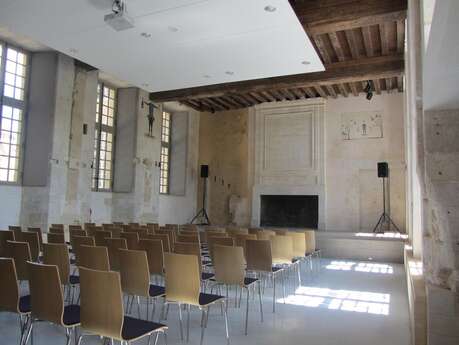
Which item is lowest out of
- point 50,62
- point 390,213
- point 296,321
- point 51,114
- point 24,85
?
point 296,321

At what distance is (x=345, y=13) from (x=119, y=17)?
13.2 ft

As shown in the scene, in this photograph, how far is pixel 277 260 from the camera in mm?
5668

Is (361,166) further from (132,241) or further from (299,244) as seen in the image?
(132,241)

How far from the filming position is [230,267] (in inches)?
165

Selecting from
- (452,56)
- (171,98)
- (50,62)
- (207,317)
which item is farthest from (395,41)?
(50,62)

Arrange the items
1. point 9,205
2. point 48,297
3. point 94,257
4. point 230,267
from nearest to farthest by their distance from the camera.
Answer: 1. point 48,297
2. point 94,257
3. point 230,267
4. point 9,205

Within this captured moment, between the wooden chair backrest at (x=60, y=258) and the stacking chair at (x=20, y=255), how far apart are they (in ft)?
1.15

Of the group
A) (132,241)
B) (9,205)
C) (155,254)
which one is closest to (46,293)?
(155,254)

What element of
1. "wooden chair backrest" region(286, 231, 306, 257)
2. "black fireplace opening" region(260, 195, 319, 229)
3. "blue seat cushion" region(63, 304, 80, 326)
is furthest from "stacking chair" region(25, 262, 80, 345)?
"black fireplace opening" region(260, 195, 319, 229)

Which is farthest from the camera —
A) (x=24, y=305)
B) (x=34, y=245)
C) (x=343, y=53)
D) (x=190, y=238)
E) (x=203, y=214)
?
(x=203, y=214)

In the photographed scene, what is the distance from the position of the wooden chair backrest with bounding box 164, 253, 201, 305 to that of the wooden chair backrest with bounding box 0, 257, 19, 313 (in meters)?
1.23

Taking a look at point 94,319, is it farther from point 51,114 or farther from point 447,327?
point 51,114

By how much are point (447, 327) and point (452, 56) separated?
6.56ft

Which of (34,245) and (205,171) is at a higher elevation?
(205,171)
